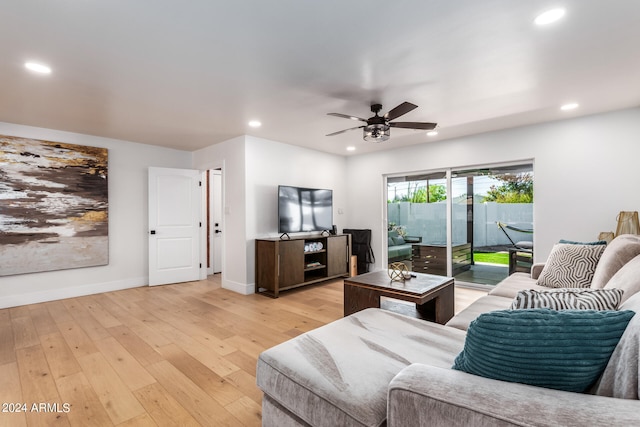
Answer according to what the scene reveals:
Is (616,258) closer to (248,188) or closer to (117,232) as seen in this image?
(248,188)

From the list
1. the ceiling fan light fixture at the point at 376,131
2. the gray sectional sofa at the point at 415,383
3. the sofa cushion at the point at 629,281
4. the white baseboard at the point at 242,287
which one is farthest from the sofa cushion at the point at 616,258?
the white baseboard at the point at 242,287

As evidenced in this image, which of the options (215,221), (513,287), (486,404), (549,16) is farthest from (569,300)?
(215,221)

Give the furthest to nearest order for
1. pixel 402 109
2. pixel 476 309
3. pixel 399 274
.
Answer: pixel 399 274 < pixel 402 109 < pixel 476 309

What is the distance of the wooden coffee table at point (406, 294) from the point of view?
2.68 m

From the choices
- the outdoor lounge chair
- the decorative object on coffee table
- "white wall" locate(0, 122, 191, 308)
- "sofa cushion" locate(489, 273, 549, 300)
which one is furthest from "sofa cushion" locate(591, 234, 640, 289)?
"white wall" locate(0, 122, 191, 308)

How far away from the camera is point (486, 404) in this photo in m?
0.84

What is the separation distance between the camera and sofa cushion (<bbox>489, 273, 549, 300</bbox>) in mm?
2652

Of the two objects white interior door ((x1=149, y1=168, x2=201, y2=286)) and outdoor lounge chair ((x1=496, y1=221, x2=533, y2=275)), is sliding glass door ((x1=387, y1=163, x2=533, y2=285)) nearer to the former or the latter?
outdoor lounge chair ((x1=496, y1=221, x2=533, y2=275))

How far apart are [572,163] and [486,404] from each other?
420 centimetres

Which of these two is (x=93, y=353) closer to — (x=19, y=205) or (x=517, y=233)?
(x=19, y=205)

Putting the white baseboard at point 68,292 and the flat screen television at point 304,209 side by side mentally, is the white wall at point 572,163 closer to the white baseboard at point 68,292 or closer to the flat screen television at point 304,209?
the flat screen television at point 304,209

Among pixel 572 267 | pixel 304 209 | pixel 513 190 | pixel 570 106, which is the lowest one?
pixel 572 267

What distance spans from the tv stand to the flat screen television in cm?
24

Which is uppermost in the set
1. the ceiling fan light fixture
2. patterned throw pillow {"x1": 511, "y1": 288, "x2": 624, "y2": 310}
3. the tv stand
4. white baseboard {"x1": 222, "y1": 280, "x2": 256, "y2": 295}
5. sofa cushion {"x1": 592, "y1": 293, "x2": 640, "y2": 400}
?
the ceiling fan light fixture
